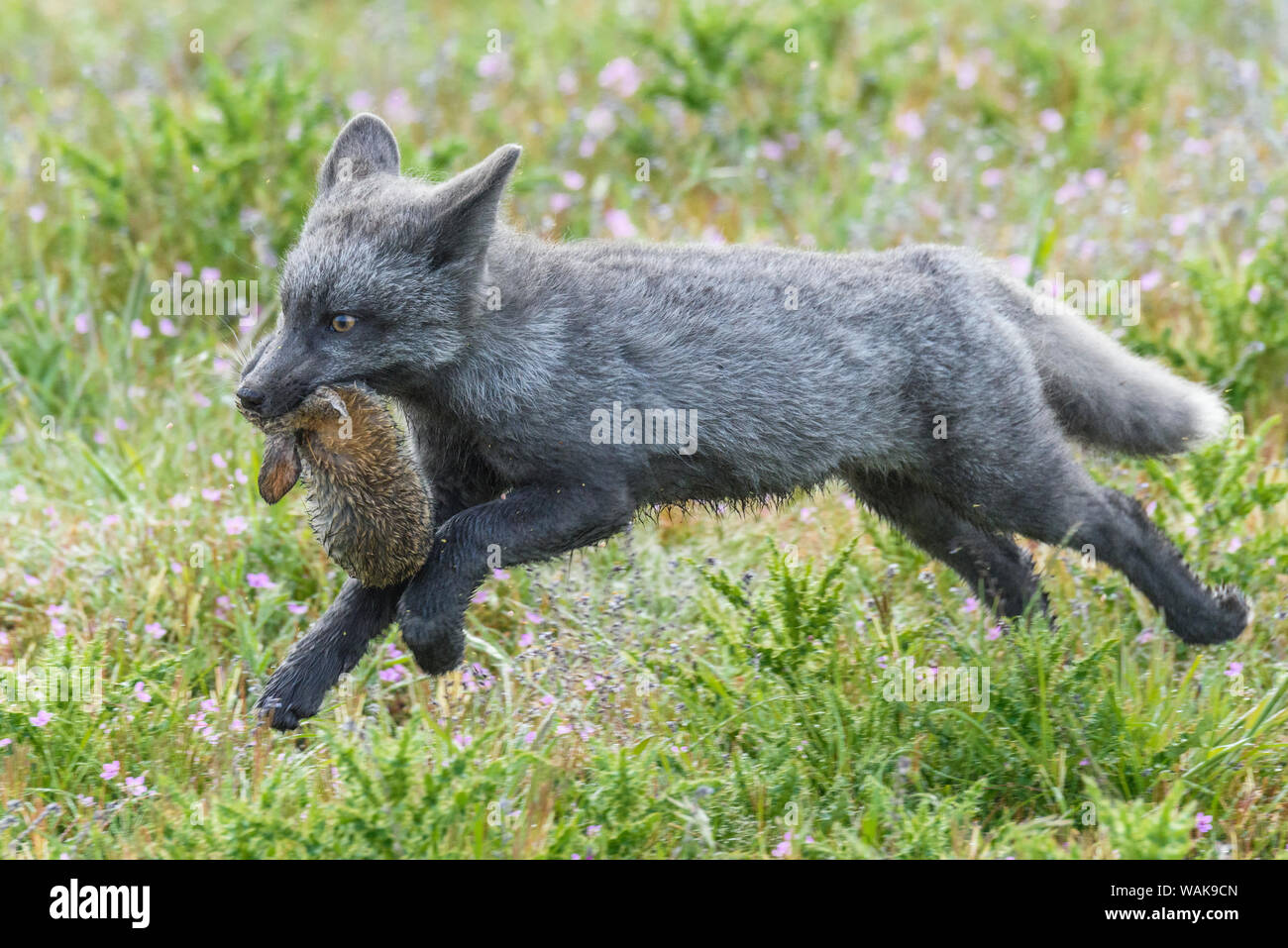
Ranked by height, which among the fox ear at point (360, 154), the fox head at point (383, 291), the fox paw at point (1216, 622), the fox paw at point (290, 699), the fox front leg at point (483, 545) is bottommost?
the fox paw at point (290, 699)

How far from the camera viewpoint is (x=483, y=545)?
14.5 ft

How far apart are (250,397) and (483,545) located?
2.62 feet

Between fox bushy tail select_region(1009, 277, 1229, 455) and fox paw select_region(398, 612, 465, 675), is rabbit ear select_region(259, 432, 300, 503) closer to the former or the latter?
fox paw select_region(398, 612, 465, 675)

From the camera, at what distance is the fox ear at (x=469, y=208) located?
4.34 meters

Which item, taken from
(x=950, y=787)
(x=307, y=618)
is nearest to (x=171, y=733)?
(x=307, y=618)

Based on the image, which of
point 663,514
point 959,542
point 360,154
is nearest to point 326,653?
point 360,154

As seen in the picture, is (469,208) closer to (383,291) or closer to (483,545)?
(383,291)

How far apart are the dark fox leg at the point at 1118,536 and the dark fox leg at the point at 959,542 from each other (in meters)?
0.25

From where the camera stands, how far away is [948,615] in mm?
5543

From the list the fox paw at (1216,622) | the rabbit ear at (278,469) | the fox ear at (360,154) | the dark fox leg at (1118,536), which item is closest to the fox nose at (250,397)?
the rabbit ear at (278,469)

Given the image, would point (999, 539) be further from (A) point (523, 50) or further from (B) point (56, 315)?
(A) point (523, 50)

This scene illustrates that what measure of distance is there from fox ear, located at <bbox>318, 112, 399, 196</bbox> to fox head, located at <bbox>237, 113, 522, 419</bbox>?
12.6 inches

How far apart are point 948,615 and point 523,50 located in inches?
218

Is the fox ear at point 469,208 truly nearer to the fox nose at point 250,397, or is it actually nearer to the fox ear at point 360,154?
the fox ear at point 360,154
